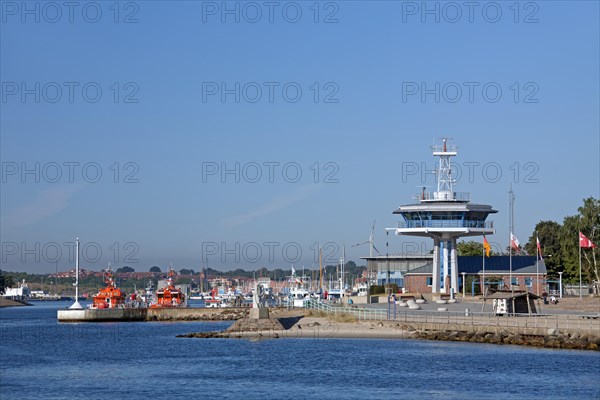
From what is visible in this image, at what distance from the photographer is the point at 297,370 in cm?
6681

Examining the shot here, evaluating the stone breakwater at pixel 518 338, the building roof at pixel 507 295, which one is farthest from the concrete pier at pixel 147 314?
the stone breakwater at pixel 518 338

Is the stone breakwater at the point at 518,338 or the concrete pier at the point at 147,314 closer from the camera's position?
the stone breakwater at the point at 518,338

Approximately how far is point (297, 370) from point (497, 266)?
72.4 m

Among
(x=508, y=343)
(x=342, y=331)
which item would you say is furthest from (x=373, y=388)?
(x=342, y=331)

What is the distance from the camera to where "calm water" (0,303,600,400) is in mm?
56250

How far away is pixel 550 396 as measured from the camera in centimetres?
5344

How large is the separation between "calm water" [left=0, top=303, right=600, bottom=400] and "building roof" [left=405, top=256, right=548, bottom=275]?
48.2 m

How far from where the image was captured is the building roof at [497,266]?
13200 cm

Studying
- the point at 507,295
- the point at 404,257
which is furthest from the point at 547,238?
the point at 507,295

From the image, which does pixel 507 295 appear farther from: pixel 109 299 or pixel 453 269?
pixel 109 299

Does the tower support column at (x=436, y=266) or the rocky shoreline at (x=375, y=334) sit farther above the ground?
the tower support column at (x=436, y=266)

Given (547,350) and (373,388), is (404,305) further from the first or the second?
(373,388)

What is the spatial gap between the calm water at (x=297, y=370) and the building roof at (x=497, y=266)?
158ft

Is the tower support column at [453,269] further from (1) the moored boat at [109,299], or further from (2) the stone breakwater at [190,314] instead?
(1) the moored boat at [109,299]
